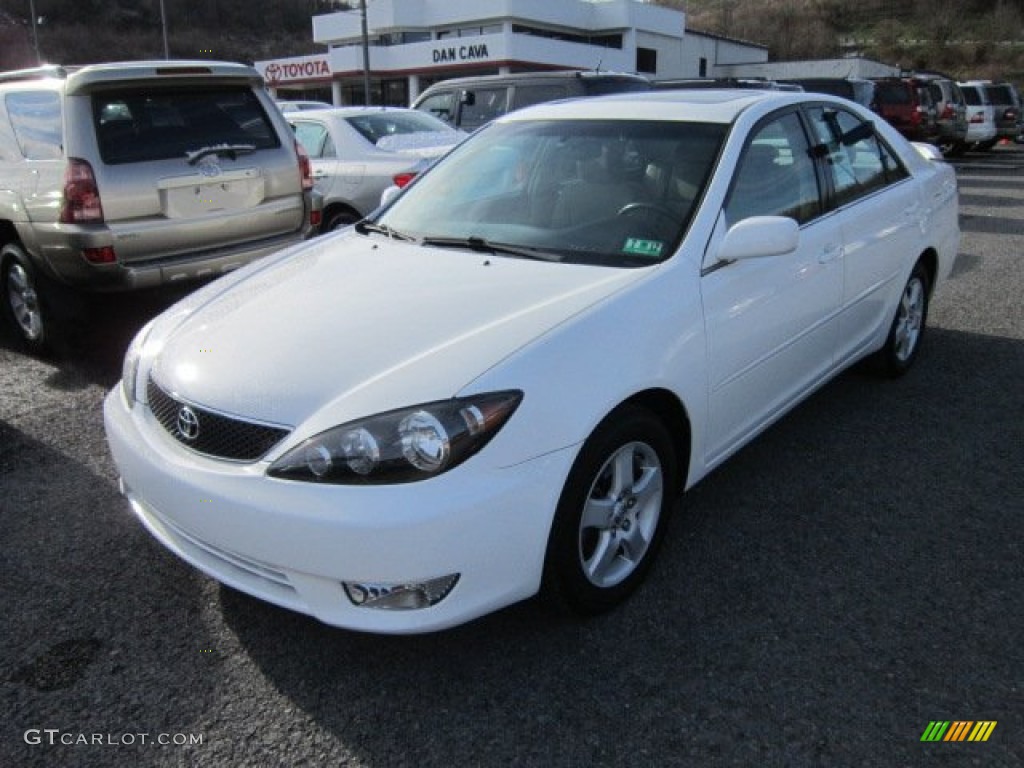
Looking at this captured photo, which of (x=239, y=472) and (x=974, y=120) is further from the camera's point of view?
(x=974, y=120)

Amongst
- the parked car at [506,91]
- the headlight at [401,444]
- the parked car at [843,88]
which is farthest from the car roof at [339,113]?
the parked car at [843,88]

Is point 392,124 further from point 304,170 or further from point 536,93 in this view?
point 536,93

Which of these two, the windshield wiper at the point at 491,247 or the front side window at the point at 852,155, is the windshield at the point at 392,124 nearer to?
the front side window at the point at 852,155

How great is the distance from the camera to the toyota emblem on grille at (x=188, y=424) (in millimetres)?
2498

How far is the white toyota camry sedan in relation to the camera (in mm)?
2246

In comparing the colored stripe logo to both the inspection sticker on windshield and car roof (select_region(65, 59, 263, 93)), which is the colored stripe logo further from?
car roof (select_region(65, 59, 263, 93))

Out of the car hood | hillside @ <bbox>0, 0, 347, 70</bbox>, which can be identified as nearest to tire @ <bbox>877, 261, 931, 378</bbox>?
the car hood

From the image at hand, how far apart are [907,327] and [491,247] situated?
112 inches

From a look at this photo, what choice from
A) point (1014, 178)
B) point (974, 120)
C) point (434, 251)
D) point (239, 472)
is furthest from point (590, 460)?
point (974, 120)

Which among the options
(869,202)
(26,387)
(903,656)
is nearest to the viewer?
(903,656)

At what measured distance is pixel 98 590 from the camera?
2.93 metres

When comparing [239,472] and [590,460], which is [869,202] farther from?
[239,472]

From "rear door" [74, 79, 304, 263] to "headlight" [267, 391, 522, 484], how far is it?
11.1ft

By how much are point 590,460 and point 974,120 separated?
24.8 m
